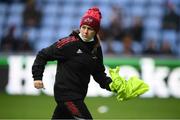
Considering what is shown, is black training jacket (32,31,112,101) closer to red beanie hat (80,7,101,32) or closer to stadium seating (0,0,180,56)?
red beanie hat (80,7,101,32)

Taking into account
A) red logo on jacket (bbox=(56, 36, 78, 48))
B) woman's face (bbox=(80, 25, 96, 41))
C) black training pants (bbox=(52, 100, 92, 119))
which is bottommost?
black training pants (bbox=(52, 100, 92, 119))

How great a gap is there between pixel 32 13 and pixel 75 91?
451 inches

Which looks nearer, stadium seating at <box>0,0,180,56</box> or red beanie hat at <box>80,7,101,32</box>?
red beanie hat at <box>80,7,101,32</box>

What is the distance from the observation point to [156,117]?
13.3m

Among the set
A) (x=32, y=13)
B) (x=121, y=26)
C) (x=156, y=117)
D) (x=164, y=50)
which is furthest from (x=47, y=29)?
(x=156, y=117)

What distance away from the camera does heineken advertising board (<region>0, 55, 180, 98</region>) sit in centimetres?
1570

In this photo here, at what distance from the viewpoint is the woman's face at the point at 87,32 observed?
8.18 m

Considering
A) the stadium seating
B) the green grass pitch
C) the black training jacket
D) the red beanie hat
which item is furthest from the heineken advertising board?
the black training jacket

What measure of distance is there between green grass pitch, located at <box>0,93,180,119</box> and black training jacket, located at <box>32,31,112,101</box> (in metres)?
4.73

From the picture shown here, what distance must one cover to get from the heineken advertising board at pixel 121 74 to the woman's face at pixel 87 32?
740 cm

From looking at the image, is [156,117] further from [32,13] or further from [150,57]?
[32,13]

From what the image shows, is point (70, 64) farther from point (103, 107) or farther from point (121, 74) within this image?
point (121, 74)

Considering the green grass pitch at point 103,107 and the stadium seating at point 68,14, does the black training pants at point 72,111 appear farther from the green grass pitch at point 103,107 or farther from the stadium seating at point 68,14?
the stadium seating at point 68,14

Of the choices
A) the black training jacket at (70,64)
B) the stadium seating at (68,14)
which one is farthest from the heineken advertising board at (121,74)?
the black training jacket at (70,64)
